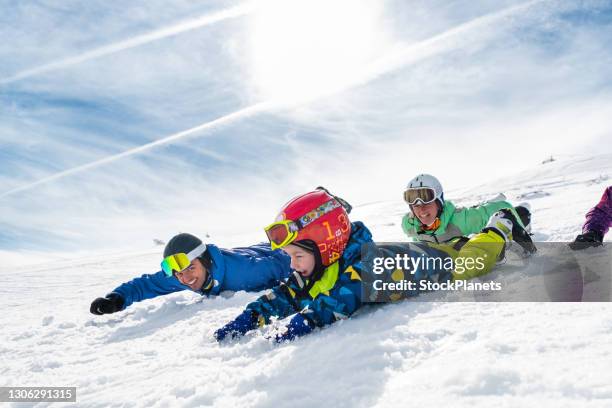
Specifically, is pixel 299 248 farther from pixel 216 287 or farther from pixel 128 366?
pixel 216 287

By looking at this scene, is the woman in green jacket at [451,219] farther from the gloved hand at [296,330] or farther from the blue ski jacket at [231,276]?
the blue ski jacket at [231,276]

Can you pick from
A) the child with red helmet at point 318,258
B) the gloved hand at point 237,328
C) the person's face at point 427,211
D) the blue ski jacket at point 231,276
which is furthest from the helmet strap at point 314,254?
the person's face at point 427,211

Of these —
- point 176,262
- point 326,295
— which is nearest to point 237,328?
point 326,295

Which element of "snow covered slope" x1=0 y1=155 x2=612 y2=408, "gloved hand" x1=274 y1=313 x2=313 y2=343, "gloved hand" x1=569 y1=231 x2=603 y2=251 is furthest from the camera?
"gloved hand" x1=569 y1=231 x2=603 y2=251

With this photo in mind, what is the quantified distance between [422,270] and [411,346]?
1.40 m

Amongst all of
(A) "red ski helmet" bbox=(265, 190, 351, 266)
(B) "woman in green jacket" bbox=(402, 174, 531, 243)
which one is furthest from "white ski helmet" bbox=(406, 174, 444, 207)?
(A) "red ski helmet" bbox=(265, 190, 351, 266)

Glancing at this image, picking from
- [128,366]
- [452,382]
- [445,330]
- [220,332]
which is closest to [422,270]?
[445,330]

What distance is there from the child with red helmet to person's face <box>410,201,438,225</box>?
184cm

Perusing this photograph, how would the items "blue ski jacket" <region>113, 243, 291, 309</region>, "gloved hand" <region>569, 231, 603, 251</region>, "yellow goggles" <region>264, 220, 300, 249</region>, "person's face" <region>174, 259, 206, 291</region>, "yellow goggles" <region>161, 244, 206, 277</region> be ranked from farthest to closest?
"blue ski jacket" <region>113, 243, 291, 309</region>
"person's face" <region>174, 259, 206, 291</region>
"yellow goggles" <region>161, 244, 206, 277</region>
"gloved hand" <region>569, 231, 603, 251</region>
"yellow goggles" <region>264, 220, 300, 249</region>

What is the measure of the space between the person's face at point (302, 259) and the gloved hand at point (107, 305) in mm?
2811

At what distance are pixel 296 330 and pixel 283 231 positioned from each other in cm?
70

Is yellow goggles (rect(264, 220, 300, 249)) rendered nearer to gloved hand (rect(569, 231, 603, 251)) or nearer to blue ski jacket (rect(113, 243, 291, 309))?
blue ski jacket (rect(113, 243, 291, 309))

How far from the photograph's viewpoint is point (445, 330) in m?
2.12

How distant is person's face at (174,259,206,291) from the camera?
15.1 feet
